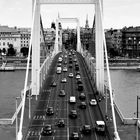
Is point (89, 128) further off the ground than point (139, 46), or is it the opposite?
point (139, 46)

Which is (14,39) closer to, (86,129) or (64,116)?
(64,116)

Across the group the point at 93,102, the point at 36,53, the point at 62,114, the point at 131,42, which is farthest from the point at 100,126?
the point at 131,42

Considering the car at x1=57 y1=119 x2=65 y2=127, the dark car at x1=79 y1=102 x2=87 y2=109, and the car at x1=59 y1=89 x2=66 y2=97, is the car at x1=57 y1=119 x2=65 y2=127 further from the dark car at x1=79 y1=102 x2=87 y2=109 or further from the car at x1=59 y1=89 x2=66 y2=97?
the car at x1=59 y1=89 x2=66 y2=97

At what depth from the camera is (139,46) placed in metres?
60.2

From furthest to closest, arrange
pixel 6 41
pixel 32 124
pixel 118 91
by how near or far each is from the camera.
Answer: pixel 6 41, pixel 118 91, pixel 32 124

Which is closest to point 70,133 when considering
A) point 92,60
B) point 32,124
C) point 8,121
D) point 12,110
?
point 32,124

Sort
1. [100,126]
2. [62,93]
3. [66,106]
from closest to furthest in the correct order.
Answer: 1. [100,126]
2. [66,106]
3. [62,93]

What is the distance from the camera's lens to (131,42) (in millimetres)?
60219

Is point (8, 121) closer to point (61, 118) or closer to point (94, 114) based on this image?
point (61, 118)

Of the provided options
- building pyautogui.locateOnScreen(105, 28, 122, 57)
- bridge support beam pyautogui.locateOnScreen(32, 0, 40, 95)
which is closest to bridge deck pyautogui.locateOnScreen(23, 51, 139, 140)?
bridge support beam pyautogui.locateOnScreen(32, 0, 40, 95)

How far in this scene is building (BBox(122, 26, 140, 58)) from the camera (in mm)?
60062

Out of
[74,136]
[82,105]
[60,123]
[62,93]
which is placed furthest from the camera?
[62,93]

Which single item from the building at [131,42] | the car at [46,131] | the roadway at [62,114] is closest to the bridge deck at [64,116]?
the roadway at [62,114]

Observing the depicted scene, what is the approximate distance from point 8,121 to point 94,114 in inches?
127
